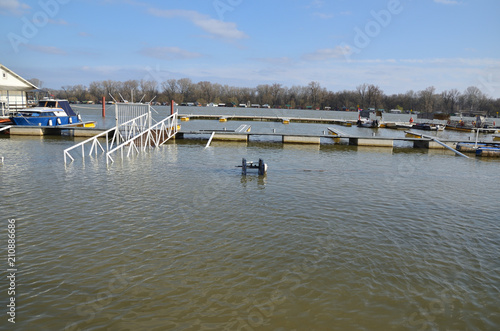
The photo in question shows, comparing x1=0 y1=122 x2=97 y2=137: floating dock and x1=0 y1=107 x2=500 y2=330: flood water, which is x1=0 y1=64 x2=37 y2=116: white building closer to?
x1=0 y1=122 x2=97 y2=137: floating dock

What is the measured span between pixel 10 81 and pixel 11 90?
1.49 metres

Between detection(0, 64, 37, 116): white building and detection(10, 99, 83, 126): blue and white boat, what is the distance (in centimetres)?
543

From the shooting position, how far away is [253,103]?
621 feet

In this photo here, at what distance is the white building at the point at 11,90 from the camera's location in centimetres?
3922

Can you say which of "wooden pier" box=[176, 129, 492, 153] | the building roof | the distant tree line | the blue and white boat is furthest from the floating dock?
the distant tree line

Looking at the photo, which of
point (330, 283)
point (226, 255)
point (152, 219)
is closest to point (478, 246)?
point (330, 283)

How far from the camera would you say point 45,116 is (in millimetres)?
34406

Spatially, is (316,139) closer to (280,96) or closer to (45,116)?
(45,116)

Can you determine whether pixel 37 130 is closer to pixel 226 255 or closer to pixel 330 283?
pixel 226 255

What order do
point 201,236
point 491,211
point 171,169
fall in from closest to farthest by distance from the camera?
point 201,236 → point 491,211 → point 171,169

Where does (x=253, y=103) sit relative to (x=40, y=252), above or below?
above

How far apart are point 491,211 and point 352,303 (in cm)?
986

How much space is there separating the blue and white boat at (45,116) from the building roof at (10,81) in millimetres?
5616

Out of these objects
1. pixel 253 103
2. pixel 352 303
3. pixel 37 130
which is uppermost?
pixel 253 103
